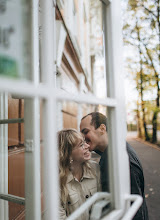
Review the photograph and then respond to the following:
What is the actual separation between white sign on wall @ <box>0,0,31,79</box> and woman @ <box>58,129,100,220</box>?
2.96 ft

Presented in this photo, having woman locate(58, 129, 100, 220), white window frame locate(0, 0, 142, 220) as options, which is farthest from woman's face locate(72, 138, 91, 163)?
white window frame locate(0, 0, 142, 220)

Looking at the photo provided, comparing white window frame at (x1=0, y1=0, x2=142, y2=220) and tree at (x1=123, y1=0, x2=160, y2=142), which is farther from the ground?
tree at (x1=123, y1=0, x2=160, y2=142)

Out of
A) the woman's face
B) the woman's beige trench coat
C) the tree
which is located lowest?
the woman's beige trench coat

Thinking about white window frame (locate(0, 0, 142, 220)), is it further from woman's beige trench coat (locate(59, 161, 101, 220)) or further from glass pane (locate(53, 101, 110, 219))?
glass pane (locate(53, 101, 110, 219))

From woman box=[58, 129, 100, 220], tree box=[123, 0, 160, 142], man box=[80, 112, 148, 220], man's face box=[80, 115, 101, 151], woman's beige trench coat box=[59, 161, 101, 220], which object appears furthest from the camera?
tree box=[123, 0, 160, 142]

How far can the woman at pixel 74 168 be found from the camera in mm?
1416

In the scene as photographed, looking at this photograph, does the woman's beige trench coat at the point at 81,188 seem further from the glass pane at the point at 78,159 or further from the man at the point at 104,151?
the man at the point at 104,151

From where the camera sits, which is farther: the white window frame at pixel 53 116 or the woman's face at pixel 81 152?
the woman's face at pixel 81 152

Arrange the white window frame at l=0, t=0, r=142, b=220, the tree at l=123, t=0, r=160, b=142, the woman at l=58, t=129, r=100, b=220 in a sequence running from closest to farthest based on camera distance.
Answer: the white window frame at l=0, t=0, r=142, b=220 → the woman at l=58, t=129, r=100, b=220 → the tree at l=123, t=0, r=160, b=142

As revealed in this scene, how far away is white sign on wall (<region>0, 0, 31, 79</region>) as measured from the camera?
2.16ft

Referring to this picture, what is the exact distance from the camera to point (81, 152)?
5.38 feet

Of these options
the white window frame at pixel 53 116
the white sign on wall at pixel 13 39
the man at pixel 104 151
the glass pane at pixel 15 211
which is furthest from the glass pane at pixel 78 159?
the white sign on wall at pixel 13 39

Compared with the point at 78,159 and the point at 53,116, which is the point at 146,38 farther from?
the point at 53,116

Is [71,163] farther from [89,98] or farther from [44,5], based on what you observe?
[44,5]
